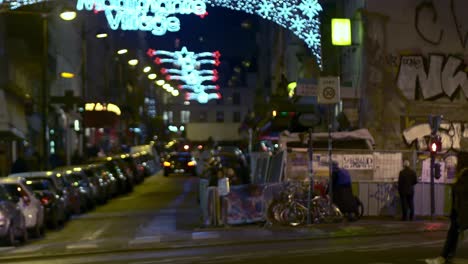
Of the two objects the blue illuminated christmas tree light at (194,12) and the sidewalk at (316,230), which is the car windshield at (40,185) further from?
the blue illuminated christmas tree light at (194,12)

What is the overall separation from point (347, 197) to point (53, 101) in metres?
27.8

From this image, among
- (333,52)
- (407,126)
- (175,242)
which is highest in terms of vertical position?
(333,52)

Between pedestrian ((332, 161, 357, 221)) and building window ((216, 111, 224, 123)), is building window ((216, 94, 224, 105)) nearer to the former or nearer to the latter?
building window ((216, 111, 224, 123))

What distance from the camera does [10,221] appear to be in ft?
62.5

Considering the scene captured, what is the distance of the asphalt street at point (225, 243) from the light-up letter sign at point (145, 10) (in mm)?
7152

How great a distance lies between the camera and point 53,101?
48.1m

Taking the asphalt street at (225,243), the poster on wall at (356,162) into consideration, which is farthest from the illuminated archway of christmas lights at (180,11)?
the poster on wall at (356,162)

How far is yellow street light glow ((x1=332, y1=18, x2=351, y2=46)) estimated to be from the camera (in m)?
31.3

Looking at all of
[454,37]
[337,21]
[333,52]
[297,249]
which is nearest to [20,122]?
[333,52]

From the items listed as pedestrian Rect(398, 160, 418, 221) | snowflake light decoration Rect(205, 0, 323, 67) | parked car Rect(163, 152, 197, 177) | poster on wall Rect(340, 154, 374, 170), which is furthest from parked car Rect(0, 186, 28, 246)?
parked car Rect(163, 152, 197, 177)

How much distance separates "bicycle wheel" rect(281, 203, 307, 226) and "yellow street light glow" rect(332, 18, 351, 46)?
10389 mm

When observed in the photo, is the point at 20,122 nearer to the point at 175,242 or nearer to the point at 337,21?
the point at 337,21

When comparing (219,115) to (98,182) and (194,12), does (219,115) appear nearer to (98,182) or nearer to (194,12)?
(98,182)

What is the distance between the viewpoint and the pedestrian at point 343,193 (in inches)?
918
